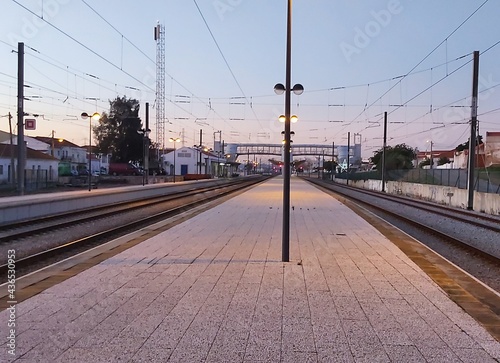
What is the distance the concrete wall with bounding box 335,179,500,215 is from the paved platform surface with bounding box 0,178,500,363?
785 inches

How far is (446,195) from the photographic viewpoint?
35.4 meters

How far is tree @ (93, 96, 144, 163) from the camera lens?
90500mm

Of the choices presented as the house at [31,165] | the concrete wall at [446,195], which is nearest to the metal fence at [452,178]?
the concrete wall at [446,195]

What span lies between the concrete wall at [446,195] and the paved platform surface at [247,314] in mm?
19931

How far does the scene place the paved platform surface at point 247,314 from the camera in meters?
4.60

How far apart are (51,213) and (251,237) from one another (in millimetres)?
13283

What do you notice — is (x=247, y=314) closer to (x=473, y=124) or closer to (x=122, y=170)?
A: (x=473, y=124)

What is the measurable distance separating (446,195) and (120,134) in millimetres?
68683

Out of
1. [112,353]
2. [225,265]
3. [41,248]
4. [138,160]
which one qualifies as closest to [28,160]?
[138,160]

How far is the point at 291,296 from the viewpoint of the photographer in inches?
262

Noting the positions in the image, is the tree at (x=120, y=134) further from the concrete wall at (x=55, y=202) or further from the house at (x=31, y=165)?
the concrete wall at (x=55, y=202)

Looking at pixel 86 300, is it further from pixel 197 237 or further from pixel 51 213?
pixel 51 213

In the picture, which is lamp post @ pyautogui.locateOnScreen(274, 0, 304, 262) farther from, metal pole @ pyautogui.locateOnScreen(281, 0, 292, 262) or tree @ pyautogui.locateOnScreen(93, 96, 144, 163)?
tree @ pyautogui.locateOnScreen(93, 96, 144, 163)

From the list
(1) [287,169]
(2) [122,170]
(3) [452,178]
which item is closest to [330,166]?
(2) [122,170]
